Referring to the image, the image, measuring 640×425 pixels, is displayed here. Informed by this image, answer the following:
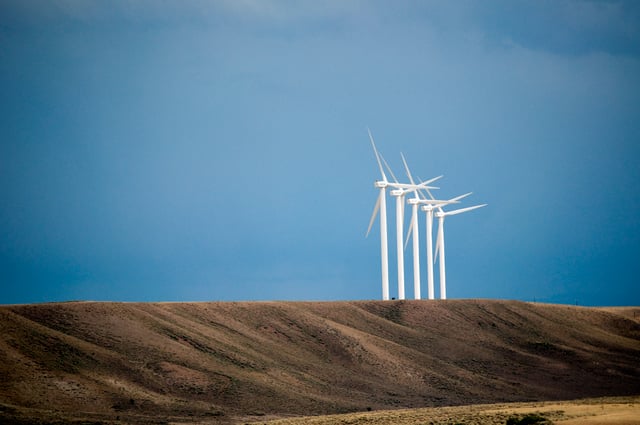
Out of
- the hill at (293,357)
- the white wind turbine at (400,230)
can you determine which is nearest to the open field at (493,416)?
the hill at (293,357)

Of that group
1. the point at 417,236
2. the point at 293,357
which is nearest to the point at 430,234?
the point at 417,236

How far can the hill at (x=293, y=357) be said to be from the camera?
79688 millimetres

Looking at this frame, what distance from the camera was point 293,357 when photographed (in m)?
102

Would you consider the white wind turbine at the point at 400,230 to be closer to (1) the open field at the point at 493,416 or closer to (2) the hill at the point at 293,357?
(2) the hill at the point at 293,357

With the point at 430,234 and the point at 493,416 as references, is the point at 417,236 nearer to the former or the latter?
the point at 430,234

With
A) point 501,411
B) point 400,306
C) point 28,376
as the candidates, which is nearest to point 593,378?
point 400,306

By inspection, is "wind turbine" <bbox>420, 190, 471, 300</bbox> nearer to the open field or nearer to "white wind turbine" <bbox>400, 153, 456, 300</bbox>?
"white wind turbine" <bbox>400, 153, 456, 300</bbox>

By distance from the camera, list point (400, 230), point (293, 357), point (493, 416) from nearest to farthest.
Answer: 1. point (493, 416)
2. point (293, 357)
3. point (400, 230)

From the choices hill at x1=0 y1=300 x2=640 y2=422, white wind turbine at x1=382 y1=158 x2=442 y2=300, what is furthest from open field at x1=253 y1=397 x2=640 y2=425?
white wind turbine at x1=382 y1=158 x2=442 y2=300

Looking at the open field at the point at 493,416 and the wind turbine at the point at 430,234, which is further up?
the wind turbine at the point at 430,234

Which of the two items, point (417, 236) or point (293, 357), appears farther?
point (417, 236)

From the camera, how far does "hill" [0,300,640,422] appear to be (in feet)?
261

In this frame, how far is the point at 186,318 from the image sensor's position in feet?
335

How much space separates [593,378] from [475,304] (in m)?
25.8
